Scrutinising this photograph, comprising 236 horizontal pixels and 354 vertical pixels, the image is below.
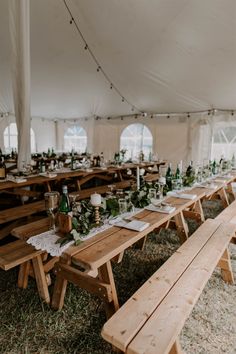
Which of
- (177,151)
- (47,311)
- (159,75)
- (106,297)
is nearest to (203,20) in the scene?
(159,75)

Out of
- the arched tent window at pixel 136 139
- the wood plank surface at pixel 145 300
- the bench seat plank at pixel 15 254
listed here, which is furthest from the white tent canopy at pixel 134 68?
the wood plank surface at pixel 145 300

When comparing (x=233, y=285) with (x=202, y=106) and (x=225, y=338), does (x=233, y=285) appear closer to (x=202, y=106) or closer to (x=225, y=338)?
(x=225, y=338)

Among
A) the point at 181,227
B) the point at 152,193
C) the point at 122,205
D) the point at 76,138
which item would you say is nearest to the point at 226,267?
the point at 181,227

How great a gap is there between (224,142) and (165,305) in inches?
276

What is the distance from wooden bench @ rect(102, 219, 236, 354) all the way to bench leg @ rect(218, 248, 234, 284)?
8.0 inches

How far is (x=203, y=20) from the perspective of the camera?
11.5 feet

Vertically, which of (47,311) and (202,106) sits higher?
(202,106)

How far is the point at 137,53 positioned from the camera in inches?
194

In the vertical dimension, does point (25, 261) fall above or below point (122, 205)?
below

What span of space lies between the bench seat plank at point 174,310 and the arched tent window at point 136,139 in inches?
284

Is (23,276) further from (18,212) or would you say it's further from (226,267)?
(226,267)

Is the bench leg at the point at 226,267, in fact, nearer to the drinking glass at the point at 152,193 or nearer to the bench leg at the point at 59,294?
the drinking glass at the point at 152,193

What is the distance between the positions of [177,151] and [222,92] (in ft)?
8.39

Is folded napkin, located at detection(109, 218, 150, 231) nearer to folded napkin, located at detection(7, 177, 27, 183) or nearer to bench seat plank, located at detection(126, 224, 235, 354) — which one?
bench seat plank, located at detection(126, 224, 235, 354)
